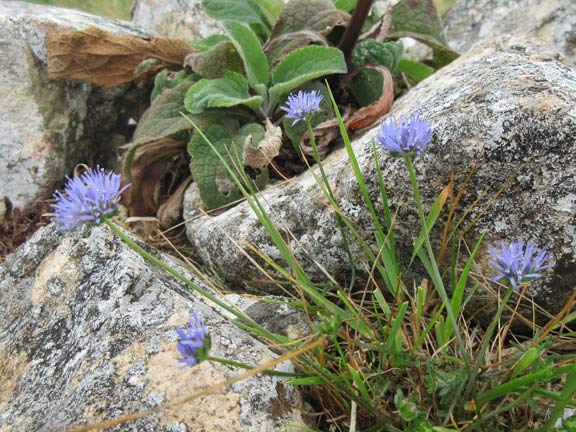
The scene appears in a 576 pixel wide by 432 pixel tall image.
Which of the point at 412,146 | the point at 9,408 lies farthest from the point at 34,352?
the point at 412,146

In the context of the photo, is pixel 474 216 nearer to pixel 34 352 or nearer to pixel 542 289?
pixel 542 289

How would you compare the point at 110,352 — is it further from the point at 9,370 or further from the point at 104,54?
the point at 104,54

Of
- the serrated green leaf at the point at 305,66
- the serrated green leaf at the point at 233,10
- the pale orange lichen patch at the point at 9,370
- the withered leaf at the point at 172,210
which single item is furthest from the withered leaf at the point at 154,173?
the pale orange lichen patch at the point at 9,370

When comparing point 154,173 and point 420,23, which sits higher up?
point 420,23

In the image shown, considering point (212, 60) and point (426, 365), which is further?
point (212, 60)

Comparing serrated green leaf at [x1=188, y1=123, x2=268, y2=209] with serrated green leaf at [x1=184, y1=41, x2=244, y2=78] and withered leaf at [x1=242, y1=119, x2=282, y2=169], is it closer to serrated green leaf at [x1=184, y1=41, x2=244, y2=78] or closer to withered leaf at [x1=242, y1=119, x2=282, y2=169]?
withered leaf at [x1=242, y1=119, x2=282, y2=169]

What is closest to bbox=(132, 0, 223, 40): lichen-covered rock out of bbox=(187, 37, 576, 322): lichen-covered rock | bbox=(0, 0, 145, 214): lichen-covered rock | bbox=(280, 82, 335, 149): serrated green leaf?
bbox=(0, 0, 145, 214): lichen-covered rock

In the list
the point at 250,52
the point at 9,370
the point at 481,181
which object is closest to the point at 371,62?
the point at 250,52
